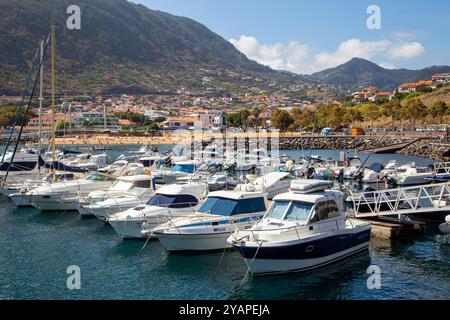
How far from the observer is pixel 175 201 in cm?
2300

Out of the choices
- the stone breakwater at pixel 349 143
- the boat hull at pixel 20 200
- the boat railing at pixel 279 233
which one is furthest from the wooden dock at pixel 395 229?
the stone breakwater at pixel 349 143

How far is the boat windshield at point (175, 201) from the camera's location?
22906 millimetres

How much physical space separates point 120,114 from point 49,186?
5887 inches

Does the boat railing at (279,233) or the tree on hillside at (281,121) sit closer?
the boat railing at (279,233)

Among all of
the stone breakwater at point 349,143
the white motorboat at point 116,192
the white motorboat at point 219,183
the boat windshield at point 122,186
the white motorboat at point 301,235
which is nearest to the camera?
the white motorboat at point 301,235

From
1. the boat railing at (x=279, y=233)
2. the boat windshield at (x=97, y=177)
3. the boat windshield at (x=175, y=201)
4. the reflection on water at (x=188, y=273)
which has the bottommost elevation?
the reflection on water at (x=188, y=273)

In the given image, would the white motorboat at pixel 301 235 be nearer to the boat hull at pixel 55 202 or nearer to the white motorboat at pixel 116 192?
the white motorboat at pixel 116 192

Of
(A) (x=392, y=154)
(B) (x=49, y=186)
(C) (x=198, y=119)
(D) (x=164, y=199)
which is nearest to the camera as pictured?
(D) (x=164, y=199)

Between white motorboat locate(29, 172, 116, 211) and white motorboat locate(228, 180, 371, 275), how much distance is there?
53.1ft

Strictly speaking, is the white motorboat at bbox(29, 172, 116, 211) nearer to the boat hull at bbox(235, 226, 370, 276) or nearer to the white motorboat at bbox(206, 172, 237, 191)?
the white motorboat at bbox(206, 172, 237, 191)
